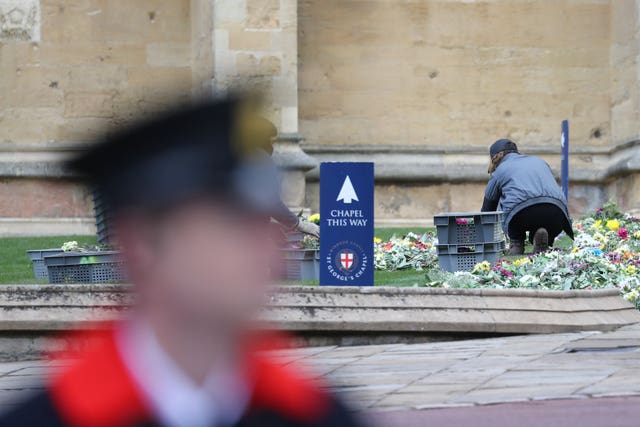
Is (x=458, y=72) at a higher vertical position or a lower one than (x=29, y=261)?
higher

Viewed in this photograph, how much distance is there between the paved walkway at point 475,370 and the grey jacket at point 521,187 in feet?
9.38

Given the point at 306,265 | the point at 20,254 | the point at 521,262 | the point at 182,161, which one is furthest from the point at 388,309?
the point at 182,161

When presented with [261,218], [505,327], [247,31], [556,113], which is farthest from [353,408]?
[556,113]

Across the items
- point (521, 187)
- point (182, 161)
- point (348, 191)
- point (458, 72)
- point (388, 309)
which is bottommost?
point (388, 309)

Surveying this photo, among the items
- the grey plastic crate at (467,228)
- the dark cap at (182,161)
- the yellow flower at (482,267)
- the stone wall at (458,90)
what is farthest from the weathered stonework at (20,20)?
the dark cap at (182,161)

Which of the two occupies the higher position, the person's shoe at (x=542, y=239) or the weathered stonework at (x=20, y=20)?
the weathered stonework at (x=20, y=20)

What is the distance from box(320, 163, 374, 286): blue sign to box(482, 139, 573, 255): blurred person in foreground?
273 cm

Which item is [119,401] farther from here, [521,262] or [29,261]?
[29,261]

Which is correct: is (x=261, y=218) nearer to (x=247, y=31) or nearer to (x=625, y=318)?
(x=625, y=318)

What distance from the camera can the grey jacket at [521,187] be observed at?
11.9 metres

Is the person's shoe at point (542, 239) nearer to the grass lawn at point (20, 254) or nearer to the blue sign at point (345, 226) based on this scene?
the blue sign at point (345, 226)

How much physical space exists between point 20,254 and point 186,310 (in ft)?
41.5

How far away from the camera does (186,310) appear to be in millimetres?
1516

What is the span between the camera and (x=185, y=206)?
60.8 inches
